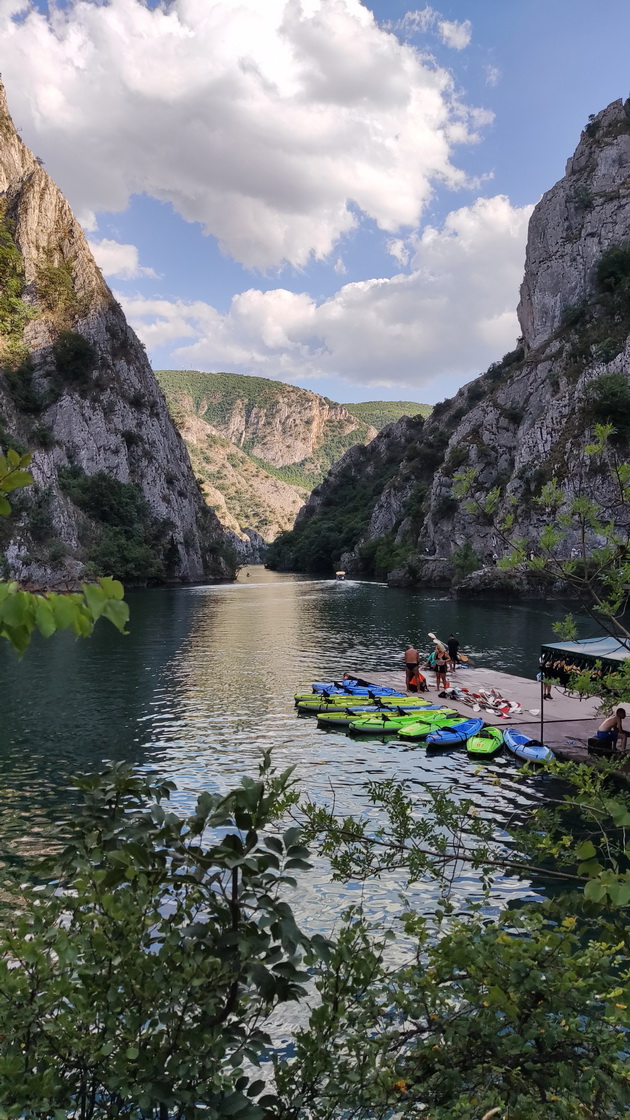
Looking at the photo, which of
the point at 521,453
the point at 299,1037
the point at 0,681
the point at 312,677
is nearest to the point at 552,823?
the point at 299,1037

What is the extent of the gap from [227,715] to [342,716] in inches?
179

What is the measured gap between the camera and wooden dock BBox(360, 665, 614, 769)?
19.2 m

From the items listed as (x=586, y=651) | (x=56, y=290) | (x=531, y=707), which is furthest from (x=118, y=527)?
(x=586, y=651)

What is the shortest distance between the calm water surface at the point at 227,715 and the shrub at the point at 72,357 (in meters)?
67.1

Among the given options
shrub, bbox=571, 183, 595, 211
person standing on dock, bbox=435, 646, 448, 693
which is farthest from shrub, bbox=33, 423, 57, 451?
shrub, bbox=571, 183, 595, 211

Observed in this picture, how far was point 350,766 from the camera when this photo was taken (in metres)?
18.6

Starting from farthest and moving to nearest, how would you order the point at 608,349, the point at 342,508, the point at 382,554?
the point at 342,508 → the point at 382,554 → the point at 608,349

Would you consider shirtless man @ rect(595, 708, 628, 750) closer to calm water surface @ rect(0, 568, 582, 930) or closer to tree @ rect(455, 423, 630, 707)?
calm water surface @ rect(0, 568, 582, 930)

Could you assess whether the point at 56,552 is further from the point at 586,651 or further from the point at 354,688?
the point at 586,651

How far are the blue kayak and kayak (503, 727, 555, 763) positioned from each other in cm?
113

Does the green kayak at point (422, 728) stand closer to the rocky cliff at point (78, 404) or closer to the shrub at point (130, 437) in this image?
the rocky cliff at point (78, 404)

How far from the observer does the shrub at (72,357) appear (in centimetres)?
10631

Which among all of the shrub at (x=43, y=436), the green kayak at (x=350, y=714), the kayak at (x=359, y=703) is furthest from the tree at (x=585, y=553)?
the shrub at (x=43, y=436)

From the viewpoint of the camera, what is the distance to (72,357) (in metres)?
107
